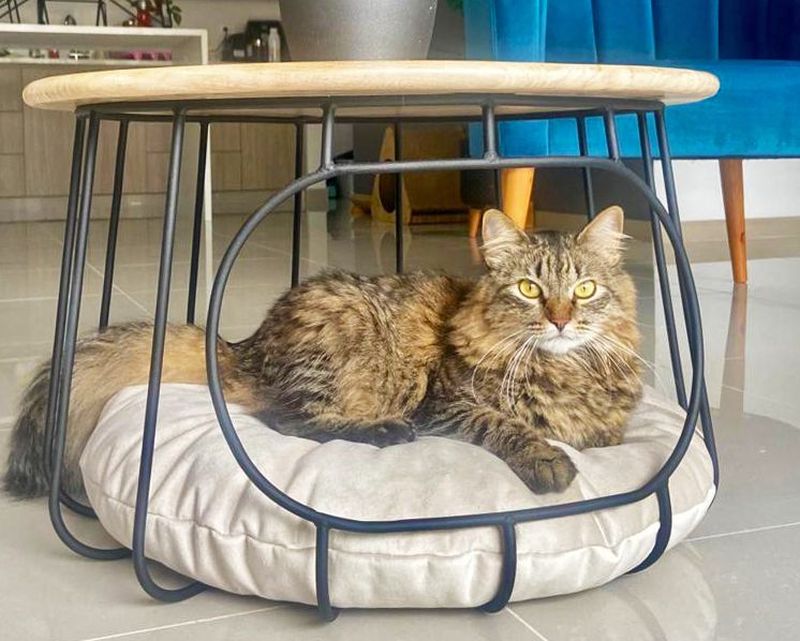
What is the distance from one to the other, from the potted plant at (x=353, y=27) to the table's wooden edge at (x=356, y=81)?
23 centimetres

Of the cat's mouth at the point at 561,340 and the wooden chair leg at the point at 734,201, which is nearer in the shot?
the cat's mouth at the point at 561,340

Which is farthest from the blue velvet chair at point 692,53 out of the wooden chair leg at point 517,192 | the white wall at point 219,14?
the white wall at point 219,14

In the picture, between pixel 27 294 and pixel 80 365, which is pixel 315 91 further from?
pixel 27 294

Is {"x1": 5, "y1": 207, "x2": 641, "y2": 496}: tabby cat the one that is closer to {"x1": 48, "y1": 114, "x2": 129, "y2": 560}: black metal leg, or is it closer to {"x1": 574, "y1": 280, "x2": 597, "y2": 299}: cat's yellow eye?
{"x1": 574, "y1": 280, "x2": 597, "y2": 299}: cat's yellow eye

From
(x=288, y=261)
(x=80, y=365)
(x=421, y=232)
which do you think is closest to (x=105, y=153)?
(x=421, y=232)

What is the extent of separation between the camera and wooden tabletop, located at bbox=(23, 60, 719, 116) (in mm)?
892

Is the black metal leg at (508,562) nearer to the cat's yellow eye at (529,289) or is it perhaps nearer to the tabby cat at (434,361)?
the tabby cat at (434,361)

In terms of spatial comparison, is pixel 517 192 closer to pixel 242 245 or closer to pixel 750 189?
pixel 242 245

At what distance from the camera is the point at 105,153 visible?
19.8 feet

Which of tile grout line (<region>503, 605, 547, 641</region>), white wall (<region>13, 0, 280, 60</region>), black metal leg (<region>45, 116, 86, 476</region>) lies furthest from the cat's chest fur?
white wall (<region>13, 0, 280, 60</region>)

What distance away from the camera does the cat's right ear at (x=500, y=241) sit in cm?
133

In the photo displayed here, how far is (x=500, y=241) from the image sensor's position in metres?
1.34

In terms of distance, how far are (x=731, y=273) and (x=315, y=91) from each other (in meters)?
2.88

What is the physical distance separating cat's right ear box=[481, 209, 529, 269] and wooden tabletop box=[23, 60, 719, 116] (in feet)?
1.04
